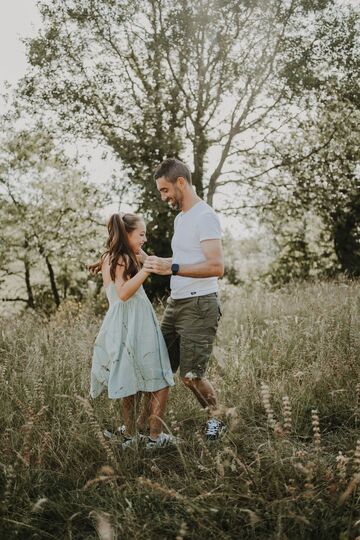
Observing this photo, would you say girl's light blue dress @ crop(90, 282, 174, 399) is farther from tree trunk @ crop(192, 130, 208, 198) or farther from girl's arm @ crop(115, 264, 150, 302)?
tree trunk @ crop(192, 130, 208, 198)

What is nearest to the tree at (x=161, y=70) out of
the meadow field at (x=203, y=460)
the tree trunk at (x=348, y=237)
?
the tree trunk at (x=348, y=237)

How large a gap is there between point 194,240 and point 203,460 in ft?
4.86

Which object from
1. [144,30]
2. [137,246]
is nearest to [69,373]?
[137,246]

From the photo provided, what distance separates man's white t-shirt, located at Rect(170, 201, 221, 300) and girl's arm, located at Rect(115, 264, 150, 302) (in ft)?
1.02

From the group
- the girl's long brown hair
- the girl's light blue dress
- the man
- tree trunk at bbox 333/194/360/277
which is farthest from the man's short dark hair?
tree trunk at bbox 333/194/360/277

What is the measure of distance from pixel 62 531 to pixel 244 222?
13632 mm

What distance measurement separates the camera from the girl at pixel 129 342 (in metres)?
3.42

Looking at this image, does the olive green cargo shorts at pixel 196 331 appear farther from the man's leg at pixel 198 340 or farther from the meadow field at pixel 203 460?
the meadow field at pixel 203 460

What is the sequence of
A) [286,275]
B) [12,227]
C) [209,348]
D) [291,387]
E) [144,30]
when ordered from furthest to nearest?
[286,275] → [12,227] → [144,30] → [291,387] → [209,348]

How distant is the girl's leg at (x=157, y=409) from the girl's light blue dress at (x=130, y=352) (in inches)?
2.7

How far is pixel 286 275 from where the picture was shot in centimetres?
1884

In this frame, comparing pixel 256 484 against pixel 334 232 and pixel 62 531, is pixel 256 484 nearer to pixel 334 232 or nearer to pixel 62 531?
pixel 62 531

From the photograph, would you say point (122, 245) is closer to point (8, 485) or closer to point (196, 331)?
point (196, 331)

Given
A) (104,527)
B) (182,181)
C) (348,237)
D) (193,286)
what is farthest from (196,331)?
(348,237)
